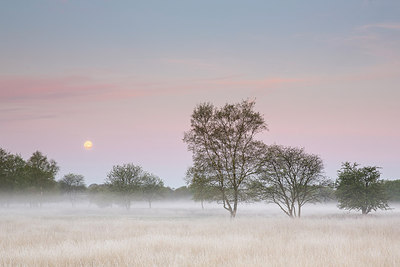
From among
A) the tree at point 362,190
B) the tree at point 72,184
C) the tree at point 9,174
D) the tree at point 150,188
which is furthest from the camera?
the tree at point 72,184

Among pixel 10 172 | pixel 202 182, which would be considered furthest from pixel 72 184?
pixel 202 182

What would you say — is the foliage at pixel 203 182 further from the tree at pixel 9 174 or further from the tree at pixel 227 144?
the tree at pixel 9 174

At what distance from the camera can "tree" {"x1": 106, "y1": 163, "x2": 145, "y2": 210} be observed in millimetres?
76000

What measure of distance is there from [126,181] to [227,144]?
50.4m

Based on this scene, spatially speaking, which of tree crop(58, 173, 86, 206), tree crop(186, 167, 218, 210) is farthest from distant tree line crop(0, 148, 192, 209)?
tree crop(186, 167, 218, 210)

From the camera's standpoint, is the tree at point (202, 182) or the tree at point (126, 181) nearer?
the tree at point (202, 182)

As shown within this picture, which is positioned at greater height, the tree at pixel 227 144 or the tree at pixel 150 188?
the tree at pixel 227 144

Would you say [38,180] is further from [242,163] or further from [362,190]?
[362,190]

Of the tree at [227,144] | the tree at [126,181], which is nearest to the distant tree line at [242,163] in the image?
the tree at [227,144]

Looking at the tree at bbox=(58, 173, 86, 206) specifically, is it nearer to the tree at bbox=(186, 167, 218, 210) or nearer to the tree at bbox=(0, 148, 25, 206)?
the tree at bbox=(0, 148, 25, 206)

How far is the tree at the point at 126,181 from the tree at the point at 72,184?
1884 inches

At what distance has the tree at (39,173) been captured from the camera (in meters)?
76.4

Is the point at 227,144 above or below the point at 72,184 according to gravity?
above

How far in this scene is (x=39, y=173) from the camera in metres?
76.8
